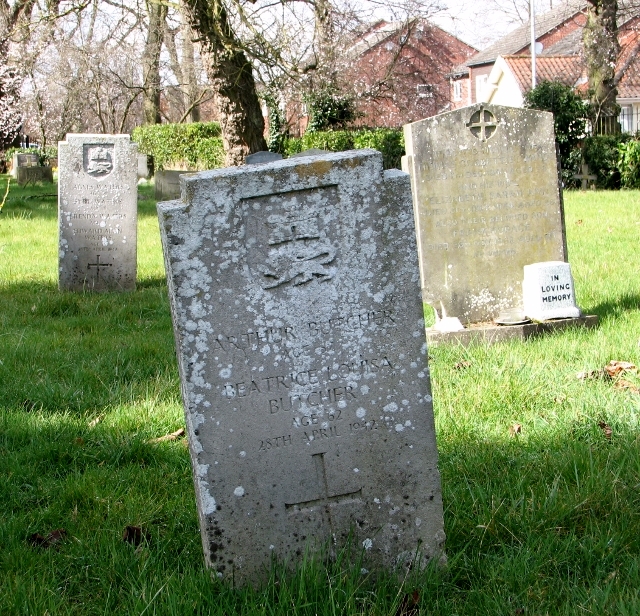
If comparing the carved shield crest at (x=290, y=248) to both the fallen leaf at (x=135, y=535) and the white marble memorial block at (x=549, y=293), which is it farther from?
the white marble memorial block at (x=549, y=293)

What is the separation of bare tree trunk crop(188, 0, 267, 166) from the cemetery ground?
733 cm

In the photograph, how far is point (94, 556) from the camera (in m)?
3.23

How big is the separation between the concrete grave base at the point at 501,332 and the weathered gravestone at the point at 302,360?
3.52m

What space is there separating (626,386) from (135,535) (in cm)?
307

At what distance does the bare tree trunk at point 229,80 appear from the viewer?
1288 cm

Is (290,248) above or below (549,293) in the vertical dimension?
above

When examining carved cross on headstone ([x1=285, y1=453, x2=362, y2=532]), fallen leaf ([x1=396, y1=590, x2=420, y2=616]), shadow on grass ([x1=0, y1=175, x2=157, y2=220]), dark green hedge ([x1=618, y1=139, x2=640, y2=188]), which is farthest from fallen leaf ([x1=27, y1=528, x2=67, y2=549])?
dark green hedge ([x1=618, y1=139, x2=640, y2=188])

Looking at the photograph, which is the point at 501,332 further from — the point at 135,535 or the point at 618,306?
the point at 135,535

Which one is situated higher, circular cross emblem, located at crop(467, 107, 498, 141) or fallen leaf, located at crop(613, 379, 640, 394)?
circular cross emblem, located at crop(467, 107, 498, 141)

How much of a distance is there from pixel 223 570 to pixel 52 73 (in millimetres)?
32031

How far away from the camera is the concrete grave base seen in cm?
664

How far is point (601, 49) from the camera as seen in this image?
24578 mm

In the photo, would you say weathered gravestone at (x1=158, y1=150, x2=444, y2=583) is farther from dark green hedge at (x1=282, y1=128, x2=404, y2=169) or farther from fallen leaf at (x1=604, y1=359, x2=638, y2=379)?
dark green hedge at (x1=282, y1=128, x2=404, y2=169)

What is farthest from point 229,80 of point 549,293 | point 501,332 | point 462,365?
point 462,365
